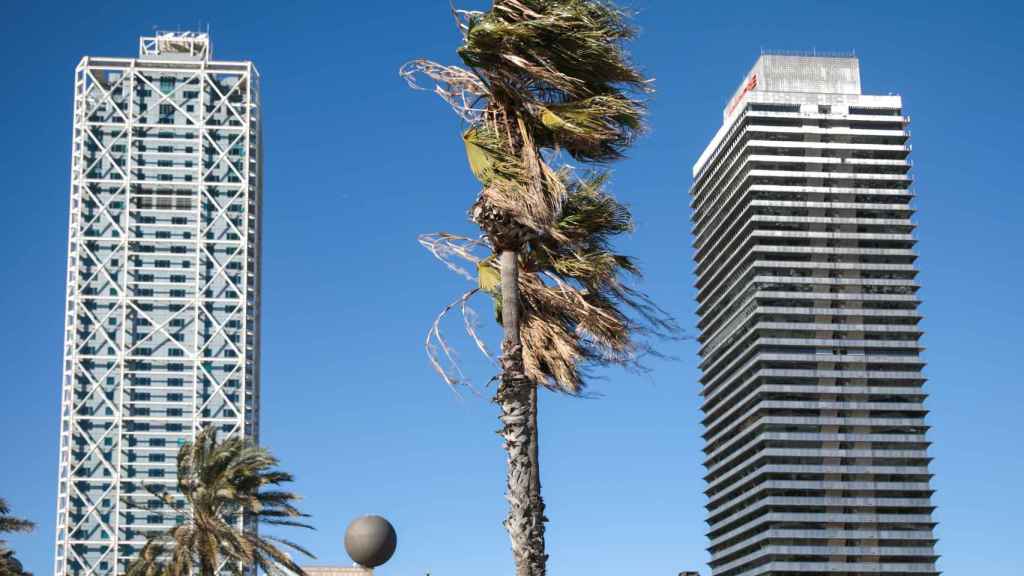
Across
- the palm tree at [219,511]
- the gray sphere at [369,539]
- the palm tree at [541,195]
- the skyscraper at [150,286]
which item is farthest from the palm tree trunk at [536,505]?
the skyscraper at [150,286]

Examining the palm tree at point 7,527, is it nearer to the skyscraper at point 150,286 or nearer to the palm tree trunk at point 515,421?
the palm tree trunk at point 515,421

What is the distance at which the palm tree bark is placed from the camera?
16219 millimetres

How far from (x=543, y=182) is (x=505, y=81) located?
1.31 metres

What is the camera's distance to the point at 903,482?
197250 mm

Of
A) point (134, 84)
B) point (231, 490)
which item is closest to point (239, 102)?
point (134, 84)

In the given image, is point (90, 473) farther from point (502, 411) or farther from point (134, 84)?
point (502, 411)

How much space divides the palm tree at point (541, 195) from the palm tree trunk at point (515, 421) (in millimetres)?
16

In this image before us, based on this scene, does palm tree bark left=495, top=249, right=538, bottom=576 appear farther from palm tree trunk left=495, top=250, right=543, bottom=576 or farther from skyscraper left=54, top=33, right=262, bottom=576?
skyscraper left=54, top=33, right=262, bottom=576

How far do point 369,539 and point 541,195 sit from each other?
8.98 m

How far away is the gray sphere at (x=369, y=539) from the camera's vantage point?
24.0 metres

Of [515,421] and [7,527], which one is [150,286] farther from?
[515,421]

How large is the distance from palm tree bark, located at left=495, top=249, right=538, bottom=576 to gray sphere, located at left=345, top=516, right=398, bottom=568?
25.7ft

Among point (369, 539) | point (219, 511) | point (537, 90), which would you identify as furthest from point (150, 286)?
point (537, 90)

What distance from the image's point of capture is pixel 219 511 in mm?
49000
